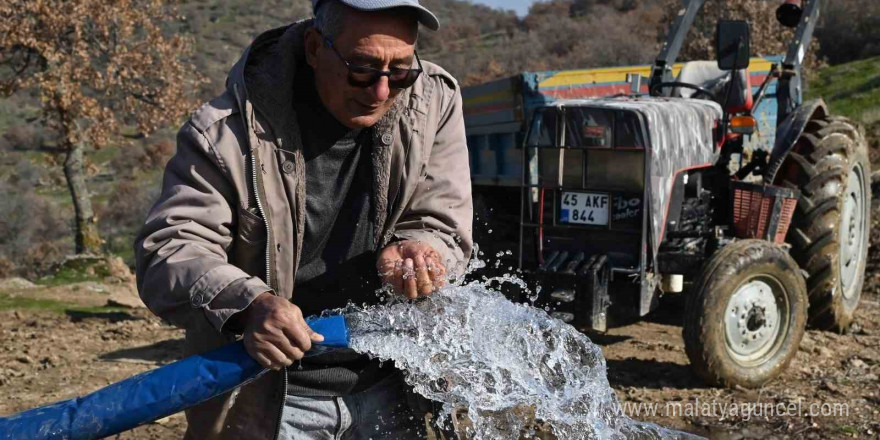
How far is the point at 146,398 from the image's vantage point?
2.42 meters

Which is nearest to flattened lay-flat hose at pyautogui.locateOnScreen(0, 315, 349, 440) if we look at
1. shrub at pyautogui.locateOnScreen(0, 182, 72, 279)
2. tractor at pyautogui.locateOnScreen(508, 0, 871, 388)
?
tractor at pyautogui.locateOnScreen(508, 0, 871, 388)

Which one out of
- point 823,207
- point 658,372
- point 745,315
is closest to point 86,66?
point 658,372

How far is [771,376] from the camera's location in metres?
6.24

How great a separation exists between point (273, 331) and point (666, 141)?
4568 mm

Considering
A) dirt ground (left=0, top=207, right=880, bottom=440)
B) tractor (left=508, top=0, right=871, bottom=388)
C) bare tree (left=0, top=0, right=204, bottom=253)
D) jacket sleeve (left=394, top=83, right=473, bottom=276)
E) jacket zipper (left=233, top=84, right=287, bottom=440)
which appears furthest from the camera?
bare tree (left=0, top=0, right=204, bottom=253)

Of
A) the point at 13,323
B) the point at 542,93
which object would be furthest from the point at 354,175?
the point at 13,323

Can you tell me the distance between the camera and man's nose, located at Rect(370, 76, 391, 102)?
255 centimetres

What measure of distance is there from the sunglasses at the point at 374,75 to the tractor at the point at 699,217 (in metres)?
3.41

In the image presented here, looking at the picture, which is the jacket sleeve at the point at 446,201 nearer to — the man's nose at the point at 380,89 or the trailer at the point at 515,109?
the man's nose at the point at 380,89

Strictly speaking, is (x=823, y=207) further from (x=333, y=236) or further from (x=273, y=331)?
(x=273, y=331)

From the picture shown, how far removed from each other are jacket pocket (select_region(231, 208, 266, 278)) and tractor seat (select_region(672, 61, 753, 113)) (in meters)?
5.18

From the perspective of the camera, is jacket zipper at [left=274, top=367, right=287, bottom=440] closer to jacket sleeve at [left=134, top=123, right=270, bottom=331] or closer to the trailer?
jacket sleeve at [left=134, top=123, right=270, bottom=331]

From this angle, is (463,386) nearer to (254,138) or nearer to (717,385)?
(254,138)

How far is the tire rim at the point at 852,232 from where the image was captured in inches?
303
